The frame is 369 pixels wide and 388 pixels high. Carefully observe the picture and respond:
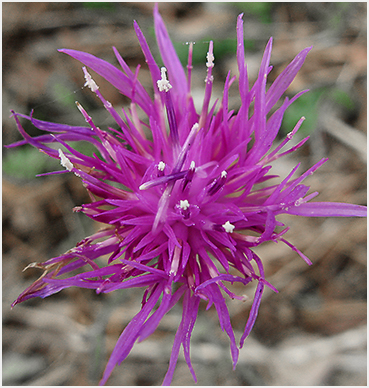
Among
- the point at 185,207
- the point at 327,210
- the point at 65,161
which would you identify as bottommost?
the point at 327,210

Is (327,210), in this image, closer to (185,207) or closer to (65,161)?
(185,207)

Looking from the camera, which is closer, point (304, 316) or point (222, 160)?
point (222, 160)

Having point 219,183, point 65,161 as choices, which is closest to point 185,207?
point 219,183

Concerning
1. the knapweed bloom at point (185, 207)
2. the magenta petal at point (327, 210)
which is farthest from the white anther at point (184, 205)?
the magenta petal at point (327, 210)

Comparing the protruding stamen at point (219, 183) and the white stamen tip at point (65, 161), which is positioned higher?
the white stamen tip at point (65, 161)

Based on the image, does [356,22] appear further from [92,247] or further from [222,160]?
[92,247]

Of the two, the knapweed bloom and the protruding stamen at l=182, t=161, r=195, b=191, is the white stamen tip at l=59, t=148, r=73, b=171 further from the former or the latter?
the protruding stamen at l=182, t=161, r=195, b=191

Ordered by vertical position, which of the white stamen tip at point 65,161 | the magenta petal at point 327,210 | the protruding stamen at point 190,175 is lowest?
the magenta petal at point 327,210

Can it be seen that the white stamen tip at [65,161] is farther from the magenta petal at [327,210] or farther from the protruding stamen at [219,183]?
the magenta petal at [327,210]

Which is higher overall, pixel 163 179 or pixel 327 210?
pixel 163 179

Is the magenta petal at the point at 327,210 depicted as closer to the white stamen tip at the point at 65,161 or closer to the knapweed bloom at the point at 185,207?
the knapweed bloom at the point at 185,207

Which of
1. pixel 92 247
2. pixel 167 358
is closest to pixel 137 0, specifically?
pixel 92 247
